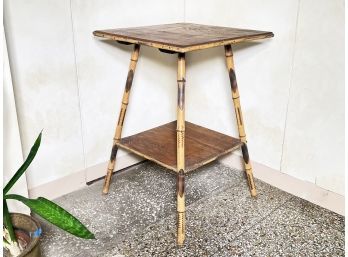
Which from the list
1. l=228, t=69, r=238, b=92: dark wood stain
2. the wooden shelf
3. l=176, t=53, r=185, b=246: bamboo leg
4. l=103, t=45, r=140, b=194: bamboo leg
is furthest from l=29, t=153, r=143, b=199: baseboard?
l=228, t=69, r=238, b=92: dark wood stain

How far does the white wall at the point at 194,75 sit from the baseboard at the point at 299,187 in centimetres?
3

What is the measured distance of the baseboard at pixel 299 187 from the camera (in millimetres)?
1591

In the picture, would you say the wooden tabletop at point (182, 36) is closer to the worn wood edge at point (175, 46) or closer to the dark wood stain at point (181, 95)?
the worn wood edge at point (175, 46)

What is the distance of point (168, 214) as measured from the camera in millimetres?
1607

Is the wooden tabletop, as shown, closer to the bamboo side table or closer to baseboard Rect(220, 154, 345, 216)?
the bamboo side table

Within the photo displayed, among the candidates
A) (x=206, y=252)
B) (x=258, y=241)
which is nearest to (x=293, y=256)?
(x=258, y=241)

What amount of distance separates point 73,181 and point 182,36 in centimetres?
87

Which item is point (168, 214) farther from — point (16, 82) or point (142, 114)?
point (16, 82)

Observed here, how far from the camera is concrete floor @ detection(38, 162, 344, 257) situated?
139 cm

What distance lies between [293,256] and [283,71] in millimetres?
762

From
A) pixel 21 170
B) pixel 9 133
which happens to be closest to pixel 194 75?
pixel 9 133

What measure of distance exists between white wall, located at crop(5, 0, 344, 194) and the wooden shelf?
179mm

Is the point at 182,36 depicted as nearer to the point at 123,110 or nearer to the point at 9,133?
the point at 123,110

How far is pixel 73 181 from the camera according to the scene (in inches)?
69.3
